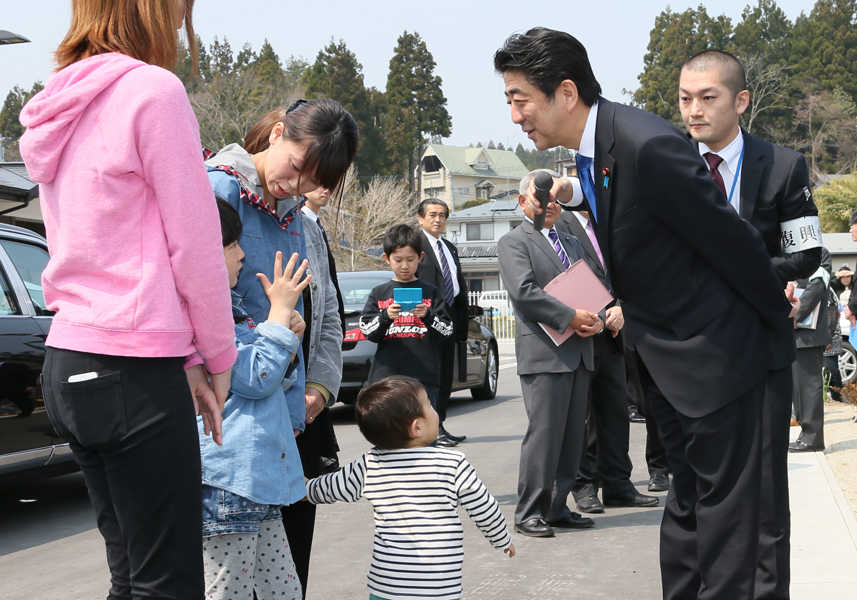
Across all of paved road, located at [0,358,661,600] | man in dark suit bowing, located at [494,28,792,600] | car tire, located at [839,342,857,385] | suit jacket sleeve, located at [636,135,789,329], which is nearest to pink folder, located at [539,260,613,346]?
paved road, located at [0,358,661,600]

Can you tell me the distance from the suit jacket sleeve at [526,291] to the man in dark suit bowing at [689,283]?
2.75m

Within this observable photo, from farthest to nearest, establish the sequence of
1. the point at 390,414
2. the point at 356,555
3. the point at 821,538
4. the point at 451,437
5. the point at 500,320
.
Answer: the point at 500,320, the point at 451,437, the point at 356,555, the point at 821,538, the point at 390,414

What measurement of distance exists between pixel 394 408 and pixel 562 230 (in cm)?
368

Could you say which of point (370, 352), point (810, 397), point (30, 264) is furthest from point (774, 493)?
point (370, 352)

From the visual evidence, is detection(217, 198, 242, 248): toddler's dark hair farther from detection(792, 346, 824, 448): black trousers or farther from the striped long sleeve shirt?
detection(792, 346, 824, 448): black trousers

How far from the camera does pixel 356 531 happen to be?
20.1 feet

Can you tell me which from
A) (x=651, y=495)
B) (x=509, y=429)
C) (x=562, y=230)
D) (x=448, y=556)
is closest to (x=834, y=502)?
(x=651, y=495)

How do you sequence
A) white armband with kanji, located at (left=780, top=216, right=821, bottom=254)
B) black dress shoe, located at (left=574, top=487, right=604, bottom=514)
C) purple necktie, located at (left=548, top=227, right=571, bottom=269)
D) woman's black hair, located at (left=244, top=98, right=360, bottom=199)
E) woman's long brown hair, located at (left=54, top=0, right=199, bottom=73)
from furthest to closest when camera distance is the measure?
black dress shoe, located at (left=574, top=487, right=604, bottom=514)
purple necktie, located at (left=548, top=227, right=571, bottom=269)
white armband with kanji, located at (left=780, top=216, right=821, bottom=254)
woman's black hair, located at (left=244, top=98, right=360, bottom=199)
woman's long brown hair, located at (left=54, top=0, right=199, bottom=73)

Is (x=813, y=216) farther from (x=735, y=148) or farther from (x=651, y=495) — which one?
(x=651, y=495)

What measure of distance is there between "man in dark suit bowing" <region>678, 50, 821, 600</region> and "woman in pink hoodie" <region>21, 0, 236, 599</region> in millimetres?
1964

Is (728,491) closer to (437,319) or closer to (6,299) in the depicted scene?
(6,299)

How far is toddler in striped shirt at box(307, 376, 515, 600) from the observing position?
10.9 ft

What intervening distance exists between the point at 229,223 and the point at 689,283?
1.42 metres

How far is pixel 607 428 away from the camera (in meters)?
6.84
